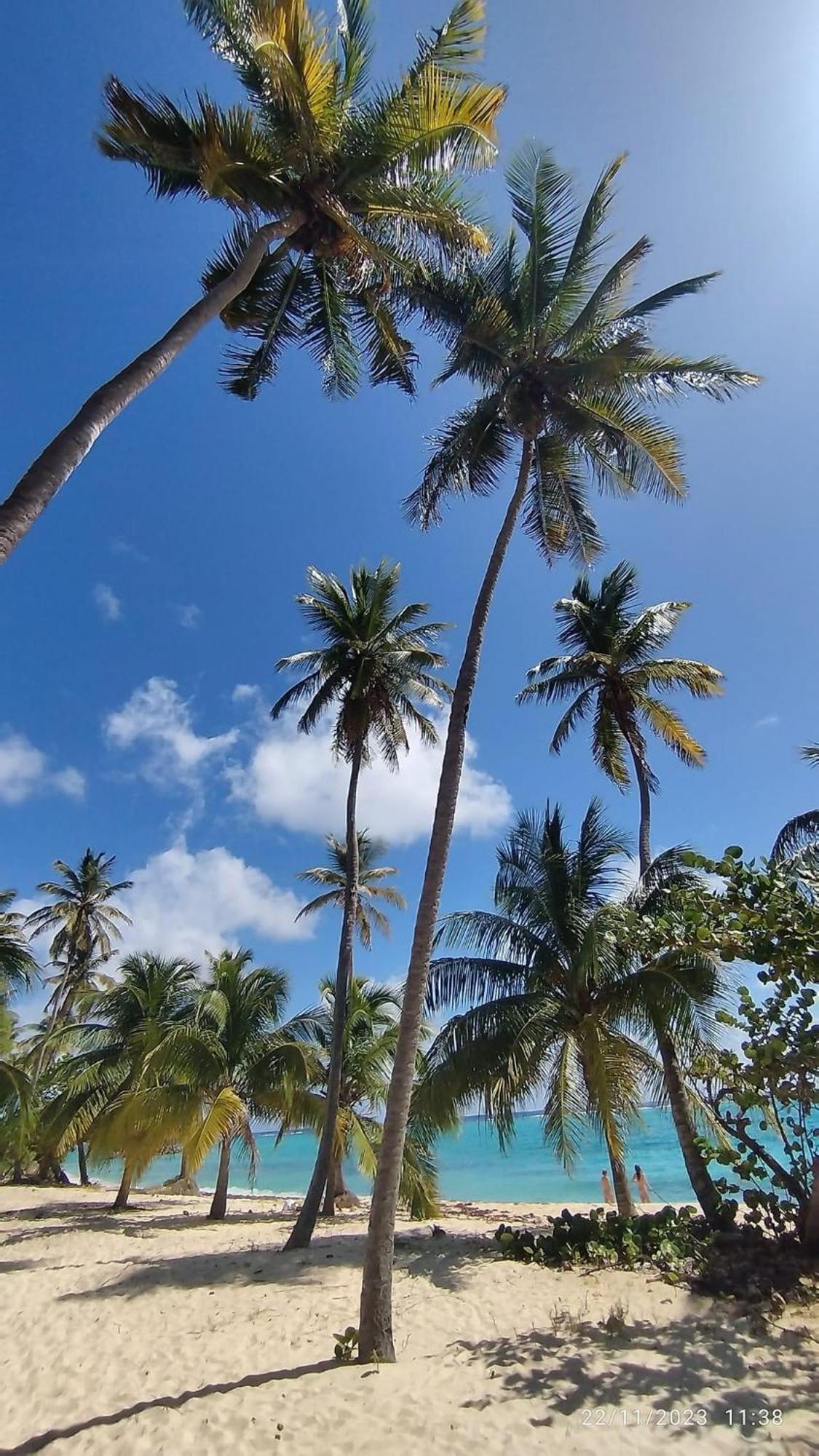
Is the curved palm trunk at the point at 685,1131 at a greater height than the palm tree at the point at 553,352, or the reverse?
the palm tree at the point at 553,352

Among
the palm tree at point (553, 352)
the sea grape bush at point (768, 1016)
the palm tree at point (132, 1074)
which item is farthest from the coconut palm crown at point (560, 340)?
the palm tree at point (132, 1074)

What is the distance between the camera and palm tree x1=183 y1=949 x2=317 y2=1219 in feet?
45.6

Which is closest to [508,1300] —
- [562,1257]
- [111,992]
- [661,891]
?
[562,1257]

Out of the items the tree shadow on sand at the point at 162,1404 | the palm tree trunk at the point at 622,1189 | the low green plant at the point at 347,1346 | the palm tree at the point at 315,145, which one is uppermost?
the palm tree at the point at 315,145

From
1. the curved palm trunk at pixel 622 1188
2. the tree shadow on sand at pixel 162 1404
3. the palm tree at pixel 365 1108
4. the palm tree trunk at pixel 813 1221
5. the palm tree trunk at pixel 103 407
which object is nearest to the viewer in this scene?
the palm tree trunk at pixel 103 407

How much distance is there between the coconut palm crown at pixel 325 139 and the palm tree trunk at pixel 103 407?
1.63 ft

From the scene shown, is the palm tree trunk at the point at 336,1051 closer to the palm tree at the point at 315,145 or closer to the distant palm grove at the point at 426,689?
the distant palm grove at the point at 426,689

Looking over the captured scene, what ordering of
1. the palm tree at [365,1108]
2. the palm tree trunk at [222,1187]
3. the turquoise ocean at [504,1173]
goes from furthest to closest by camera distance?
the turquoise ocean at [504,1173] < the palm tree trunk at [222,1187] < the palm tree at [365,1108]

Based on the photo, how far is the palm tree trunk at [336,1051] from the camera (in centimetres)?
1117

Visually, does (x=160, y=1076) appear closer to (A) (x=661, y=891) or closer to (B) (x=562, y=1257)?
(B) (x=562, y=1257)

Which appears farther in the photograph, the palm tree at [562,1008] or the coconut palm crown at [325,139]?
the palm tree at [562,1008]

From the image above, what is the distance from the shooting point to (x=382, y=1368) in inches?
237

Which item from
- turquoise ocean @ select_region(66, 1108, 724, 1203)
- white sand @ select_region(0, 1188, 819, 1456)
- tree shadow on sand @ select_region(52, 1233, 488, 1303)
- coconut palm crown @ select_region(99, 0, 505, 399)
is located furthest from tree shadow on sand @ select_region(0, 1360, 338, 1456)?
coconut palm crown @ select_region(99, 0, 505, 399)

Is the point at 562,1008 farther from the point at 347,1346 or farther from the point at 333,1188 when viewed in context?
the point at 333,1188
